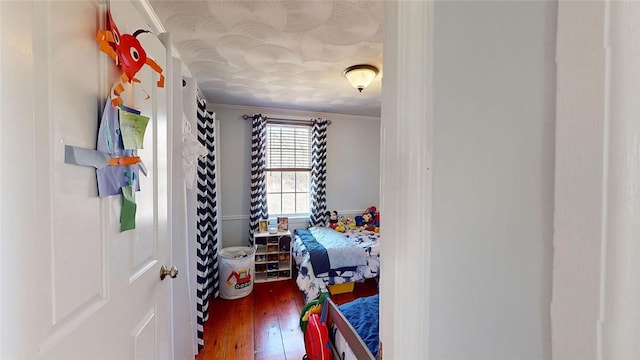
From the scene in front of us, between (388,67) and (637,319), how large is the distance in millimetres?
476

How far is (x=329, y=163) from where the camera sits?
12.8 ft

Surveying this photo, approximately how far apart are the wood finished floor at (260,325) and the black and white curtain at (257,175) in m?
0.87

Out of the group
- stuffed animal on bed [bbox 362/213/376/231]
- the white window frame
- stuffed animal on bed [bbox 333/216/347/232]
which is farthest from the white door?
stuffed animal on bed [bbox 362/213/376/231]

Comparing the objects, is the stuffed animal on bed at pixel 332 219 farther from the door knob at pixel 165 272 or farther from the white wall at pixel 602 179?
the white wall at pixel 602 179

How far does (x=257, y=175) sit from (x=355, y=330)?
2487mm

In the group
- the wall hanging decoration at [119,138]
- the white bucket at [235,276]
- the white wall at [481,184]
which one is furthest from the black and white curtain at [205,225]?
the white wall at [481,184]

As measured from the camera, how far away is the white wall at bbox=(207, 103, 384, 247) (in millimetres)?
3432

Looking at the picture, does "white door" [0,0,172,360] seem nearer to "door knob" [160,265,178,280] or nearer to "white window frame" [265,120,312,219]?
"door knob" [160,265,178,280]

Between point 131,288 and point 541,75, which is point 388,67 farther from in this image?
point 131,288

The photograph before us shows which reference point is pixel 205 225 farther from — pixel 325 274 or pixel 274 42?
pixel 274 42

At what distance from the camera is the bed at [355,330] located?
1.19 metres

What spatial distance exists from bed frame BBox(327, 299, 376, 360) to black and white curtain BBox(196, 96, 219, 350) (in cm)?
110

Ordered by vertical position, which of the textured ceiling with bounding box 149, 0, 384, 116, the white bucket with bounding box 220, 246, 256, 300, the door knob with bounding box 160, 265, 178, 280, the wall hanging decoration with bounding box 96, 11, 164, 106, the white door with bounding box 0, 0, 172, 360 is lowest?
the white bucket with bounding box 220, 246, 256, 300

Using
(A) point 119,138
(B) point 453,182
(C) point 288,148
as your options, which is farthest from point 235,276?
(B) point 453,182
